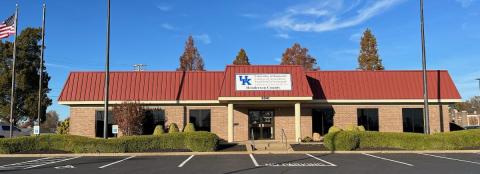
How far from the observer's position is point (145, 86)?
2981 centimetres

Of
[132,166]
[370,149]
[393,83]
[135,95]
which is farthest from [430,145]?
[135,95]

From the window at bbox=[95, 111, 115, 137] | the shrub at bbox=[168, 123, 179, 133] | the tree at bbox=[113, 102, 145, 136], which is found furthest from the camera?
the window at bbox=[95, 111, 115, 137]

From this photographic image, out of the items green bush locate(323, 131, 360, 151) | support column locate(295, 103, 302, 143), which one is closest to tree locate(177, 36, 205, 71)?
support column locate(295, 103, 302, 143)

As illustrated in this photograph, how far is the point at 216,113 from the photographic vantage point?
29.4 metres

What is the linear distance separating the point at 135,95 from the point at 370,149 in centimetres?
1430

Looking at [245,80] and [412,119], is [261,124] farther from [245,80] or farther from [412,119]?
[412,119]

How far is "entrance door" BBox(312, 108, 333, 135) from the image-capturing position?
2951cm

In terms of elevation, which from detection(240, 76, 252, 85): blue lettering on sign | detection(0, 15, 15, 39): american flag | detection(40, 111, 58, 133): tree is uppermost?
detection(0, 15, 15, 39): american flag

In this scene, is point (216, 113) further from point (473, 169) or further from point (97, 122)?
point (473, 169)

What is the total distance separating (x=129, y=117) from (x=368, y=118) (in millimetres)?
14485

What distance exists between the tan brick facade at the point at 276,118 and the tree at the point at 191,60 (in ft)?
109

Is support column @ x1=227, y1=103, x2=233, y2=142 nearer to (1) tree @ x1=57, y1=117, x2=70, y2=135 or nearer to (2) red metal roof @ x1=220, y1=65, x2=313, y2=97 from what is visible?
(2) red metal roof @ x1=220, y1=65, x2=313, y2=97

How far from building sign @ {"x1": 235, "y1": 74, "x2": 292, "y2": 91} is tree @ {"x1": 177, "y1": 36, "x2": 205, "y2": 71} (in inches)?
1369

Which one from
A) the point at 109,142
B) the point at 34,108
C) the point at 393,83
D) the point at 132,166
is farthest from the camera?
the point at 34,108
